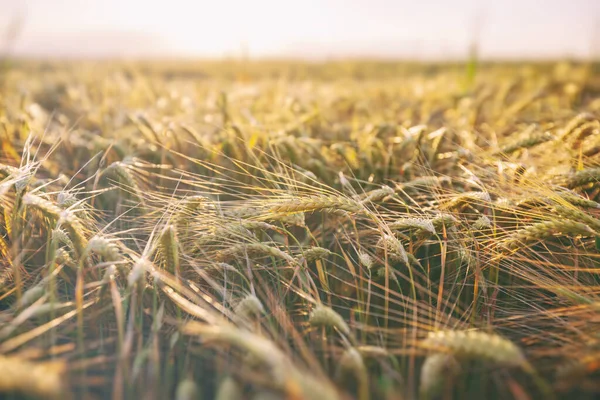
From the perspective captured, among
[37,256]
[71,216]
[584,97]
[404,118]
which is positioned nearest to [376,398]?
[71,216]

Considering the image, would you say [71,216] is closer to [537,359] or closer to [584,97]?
[537,359]

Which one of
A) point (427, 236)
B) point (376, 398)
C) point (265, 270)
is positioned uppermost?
point (427, 236)

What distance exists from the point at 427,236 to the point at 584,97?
4146mm

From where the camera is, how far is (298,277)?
1.44m

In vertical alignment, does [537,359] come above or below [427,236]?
below

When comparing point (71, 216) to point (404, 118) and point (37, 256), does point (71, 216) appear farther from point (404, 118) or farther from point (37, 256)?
point (404, 118)

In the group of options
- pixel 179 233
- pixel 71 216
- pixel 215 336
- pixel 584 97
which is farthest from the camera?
pixel 584 97

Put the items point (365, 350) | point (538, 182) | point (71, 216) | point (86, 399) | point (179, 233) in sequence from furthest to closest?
point (538, 182) < point (179, 233) < point (71, 216) < point (365, 350) < point (86, 399)

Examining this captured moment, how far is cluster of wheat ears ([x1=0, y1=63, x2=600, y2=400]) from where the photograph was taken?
106cm

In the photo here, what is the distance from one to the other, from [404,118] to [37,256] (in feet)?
8.73

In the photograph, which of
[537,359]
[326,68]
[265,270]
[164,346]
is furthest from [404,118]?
[326,68]

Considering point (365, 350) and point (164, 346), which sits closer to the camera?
point (365, 350)

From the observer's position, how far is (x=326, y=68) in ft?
41.0

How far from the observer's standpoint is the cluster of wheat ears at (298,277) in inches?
41.7
